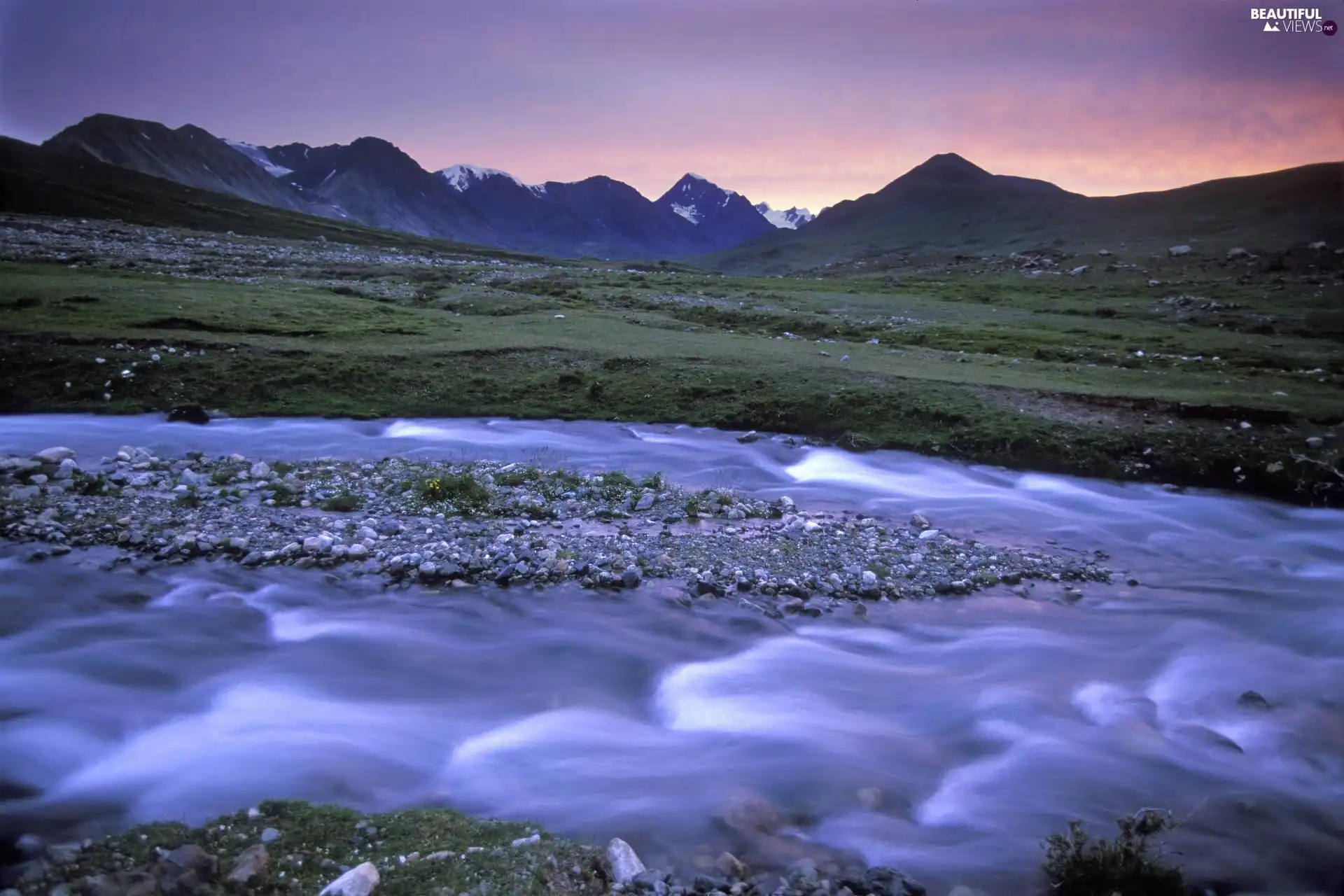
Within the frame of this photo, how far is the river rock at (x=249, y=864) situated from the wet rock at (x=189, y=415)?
55.4 feet

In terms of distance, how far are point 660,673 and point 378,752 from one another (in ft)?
11.7

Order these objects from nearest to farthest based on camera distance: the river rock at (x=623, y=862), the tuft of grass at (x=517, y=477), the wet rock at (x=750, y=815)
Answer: the river rock at (x=623, y=862) → the wet rock at (x=750, y=815) → the tuft of grass at (x=517, y=477)

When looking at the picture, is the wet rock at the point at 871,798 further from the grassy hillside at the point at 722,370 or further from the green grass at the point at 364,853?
the grassy hillside at the point at 722,370

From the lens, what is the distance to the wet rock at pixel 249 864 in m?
5.72

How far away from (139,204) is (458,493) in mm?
140031

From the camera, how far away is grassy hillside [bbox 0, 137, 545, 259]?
368ft

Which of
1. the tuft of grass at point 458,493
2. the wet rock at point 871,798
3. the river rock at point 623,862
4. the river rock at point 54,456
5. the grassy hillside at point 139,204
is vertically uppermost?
the grassy hillside at point 139,204

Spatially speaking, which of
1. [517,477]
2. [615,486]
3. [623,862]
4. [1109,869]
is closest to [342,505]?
[517,477]

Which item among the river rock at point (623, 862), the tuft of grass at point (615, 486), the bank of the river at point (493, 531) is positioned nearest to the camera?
the river rock at point (623, 862)

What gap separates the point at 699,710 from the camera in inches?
390

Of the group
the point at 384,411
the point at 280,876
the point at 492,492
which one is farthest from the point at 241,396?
the point at 280,876

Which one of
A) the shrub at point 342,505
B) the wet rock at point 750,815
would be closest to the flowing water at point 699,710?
the wet rock at point 750,815

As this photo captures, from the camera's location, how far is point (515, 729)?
365 inches

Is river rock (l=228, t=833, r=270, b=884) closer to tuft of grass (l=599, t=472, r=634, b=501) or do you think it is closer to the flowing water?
the flowing water
